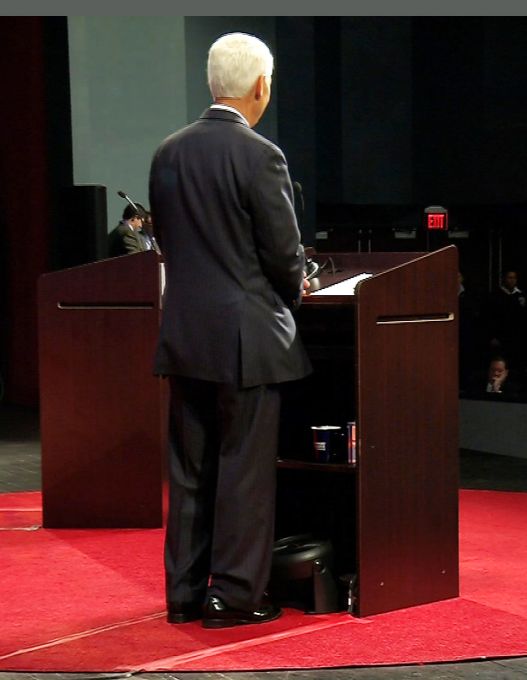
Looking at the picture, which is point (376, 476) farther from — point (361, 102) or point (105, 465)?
point (361, 102)

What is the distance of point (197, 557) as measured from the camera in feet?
11.1

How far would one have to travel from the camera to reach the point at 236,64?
3.26 metres

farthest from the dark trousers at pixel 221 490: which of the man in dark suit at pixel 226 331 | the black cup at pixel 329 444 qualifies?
the black cup at pixel 329 444

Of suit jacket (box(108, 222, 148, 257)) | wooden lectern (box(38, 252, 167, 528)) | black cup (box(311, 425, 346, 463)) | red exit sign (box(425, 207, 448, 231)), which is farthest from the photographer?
suit jacket (box(108, 222, 148, 257))

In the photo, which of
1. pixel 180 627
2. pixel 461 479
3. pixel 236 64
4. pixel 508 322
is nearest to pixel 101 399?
pixel 180 627

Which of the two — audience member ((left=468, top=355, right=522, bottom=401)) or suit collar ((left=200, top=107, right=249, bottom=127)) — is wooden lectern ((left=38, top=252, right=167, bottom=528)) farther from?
audience member ((left=468, top=355, right=522, bottom=401))

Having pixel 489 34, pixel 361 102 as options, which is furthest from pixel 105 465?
pixel 489 34

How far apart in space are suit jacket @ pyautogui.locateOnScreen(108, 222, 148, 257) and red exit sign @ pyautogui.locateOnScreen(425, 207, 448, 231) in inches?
81.1

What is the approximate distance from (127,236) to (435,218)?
219 cm

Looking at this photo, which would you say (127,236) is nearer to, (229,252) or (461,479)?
(461,479)

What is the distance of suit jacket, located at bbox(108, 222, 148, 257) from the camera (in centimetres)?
853

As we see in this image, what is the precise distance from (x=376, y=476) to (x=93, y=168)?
20.3ft

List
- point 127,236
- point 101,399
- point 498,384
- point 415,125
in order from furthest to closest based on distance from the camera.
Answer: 1. point 415,125
2. point 127,236
3. point 498,384
4. point 101,399

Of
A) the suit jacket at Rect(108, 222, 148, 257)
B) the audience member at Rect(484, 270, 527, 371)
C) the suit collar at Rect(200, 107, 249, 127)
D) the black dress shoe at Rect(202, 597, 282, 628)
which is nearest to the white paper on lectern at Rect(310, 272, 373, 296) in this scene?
the suit collar at Rect(200, 107, 249, 127)
